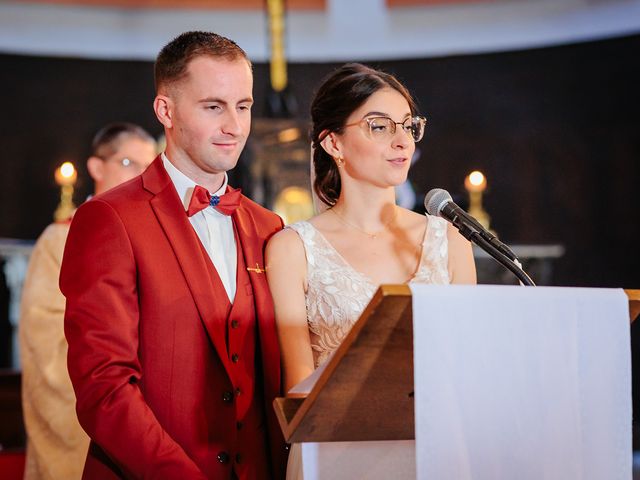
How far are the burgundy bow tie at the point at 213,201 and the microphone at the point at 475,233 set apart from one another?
0.54 m

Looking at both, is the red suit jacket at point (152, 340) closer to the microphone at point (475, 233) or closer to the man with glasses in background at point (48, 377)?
the microphone at point (475, 233)

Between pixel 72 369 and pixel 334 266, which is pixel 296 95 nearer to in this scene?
pixel 334 266

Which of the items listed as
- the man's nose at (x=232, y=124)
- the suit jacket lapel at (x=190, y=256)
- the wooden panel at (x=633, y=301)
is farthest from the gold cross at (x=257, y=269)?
the wooden panel at (x=633, y=301)

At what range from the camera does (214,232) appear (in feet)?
8.04

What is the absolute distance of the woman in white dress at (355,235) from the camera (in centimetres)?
263


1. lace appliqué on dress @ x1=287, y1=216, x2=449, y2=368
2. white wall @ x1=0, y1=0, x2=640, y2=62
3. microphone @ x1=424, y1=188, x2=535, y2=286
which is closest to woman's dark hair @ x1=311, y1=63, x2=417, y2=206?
lace appliqué on dress @ x1=287, y1=216, x2=449, y2=368

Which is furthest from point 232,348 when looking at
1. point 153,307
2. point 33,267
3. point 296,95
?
point 296,95

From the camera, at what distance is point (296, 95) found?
32.0 ft

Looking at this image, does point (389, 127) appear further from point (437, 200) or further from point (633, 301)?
point (633, 301)

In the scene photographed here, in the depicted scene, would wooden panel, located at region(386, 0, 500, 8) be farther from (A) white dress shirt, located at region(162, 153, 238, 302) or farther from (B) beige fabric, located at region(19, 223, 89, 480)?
(A) white dress shirt, located at region(162, 153, 238, 302)

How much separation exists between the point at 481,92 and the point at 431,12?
1.23 m

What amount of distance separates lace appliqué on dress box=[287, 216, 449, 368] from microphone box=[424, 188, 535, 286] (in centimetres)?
46

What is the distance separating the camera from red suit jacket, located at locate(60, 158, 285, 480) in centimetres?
209

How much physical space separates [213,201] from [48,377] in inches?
69.0
